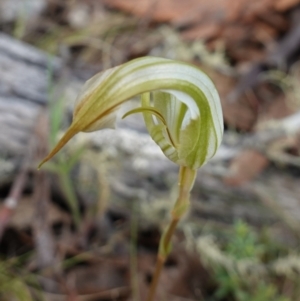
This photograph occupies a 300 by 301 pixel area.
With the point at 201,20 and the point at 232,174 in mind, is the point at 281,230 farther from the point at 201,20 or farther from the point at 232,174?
the point at 201,20

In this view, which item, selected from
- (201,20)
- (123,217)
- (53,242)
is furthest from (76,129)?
(201,20)

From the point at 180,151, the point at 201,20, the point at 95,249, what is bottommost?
the point at 95,249

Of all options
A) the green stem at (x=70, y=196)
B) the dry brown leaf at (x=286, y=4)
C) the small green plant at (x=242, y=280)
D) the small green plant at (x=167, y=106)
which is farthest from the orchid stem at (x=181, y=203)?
the dry brown leaf at (x=286, y=4)

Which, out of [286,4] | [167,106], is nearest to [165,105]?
[167,106]

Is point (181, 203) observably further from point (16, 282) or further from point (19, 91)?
point (19, 91)

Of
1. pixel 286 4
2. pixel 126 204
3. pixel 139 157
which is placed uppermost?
pixel 286 4

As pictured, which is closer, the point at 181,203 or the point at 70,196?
the point at 181,203

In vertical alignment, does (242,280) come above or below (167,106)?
below

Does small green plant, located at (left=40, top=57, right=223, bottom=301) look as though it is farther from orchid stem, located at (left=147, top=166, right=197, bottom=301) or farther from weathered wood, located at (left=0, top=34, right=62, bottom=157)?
weathered wood, located at (left=0, top=34, right=62, bottom=157)

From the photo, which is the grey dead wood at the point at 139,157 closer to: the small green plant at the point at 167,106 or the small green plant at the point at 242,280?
the small green plant at the point at 242,280
